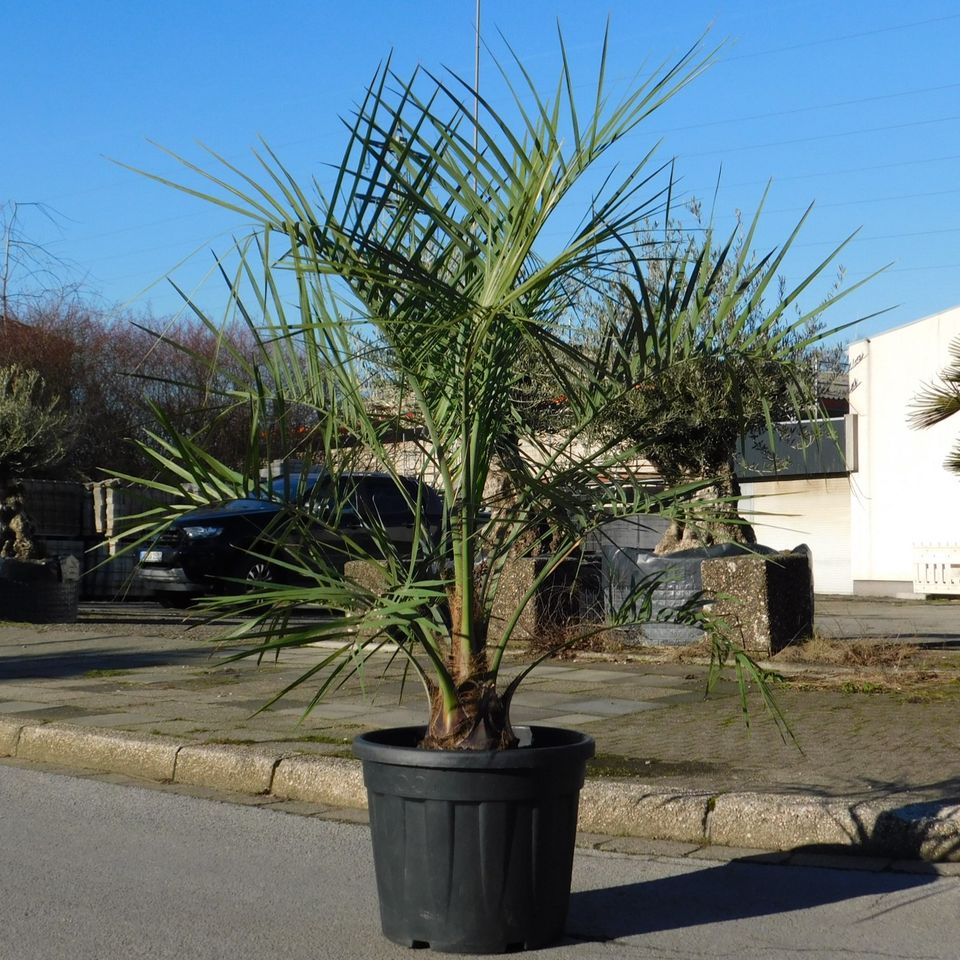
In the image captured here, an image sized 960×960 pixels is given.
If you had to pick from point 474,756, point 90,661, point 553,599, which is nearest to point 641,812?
point 474,756

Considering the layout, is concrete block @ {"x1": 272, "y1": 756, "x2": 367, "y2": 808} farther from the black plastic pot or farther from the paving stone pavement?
the black plastic pot

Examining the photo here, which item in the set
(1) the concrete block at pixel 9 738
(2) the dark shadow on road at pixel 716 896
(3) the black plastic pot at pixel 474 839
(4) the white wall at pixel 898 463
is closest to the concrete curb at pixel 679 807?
(2) the dark shadow on road at pixel 716 896

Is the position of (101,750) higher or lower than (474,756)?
A: lower

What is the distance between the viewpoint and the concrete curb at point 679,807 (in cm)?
494

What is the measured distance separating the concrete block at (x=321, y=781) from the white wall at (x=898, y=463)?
19.6 metres

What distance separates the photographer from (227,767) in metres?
6.31

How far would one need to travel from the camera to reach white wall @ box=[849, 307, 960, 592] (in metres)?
24.1

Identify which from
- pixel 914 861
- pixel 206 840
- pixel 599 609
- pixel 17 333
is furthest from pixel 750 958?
pixel 17 333

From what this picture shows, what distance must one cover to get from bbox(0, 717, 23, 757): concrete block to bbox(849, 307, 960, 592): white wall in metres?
19.5

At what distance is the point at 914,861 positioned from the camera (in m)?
4.90

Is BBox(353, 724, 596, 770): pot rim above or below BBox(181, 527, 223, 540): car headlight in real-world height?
below

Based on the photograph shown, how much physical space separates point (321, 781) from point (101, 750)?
153cm

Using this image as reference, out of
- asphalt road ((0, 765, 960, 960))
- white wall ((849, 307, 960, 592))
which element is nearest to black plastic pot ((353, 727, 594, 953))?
asphalt road ((0, 765, 960, 960))

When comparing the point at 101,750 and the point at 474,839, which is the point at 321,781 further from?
the point at 474,839
